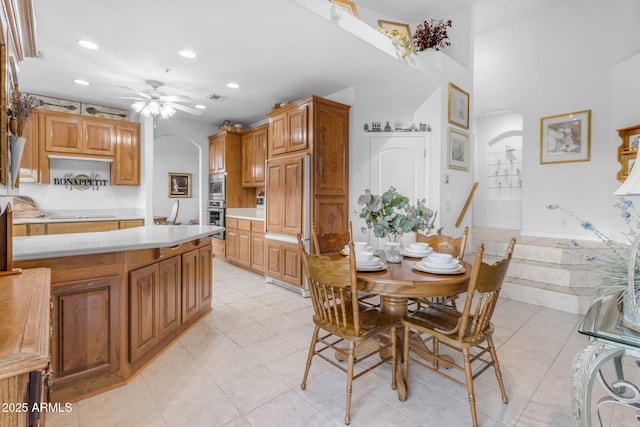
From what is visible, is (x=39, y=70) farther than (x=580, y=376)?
Yes

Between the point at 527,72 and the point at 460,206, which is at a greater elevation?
the point at 527,72

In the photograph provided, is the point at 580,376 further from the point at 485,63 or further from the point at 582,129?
the point at 485,63

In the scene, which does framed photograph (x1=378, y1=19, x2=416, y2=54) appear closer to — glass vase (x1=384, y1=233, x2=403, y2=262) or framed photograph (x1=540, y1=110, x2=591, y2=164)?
glass vase (x1=384, y1=233, x2=403, y2=262)

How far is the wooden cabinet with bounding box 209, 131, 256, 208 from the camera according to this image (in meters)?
5.74

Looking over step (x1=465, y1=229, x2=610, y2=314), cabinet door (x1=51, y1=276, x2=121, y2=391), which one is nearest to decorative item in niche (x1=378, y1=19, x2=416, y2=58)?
step (x1=465, y1=229, x2=610, y2=314)

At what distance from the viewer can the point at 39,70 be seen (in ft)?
12.1

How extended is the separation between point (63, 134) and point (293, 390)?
17.0 ft

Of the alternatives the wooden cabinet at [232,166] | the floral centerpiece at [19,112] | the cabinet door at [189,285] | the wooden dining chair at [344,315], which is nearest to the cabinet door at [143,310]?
the cabinet door at [189,285]

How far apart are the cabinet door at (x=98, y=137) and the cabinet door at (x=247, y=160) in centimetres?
210

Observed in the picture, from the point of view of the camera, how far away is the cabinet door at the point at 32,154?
177 inches

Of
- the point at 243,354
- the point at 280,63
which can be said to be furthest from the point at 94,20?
the point at 243,354

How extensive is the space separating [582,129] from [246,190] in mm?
5638

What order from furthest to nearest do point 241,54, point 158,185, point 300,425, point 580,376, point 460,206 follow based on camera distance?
point 158,185, point 460,206, point 241,54, point 300,425, point 580,376

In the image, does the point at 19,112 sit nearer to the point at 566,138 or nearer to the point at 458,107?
the point at 458,107
